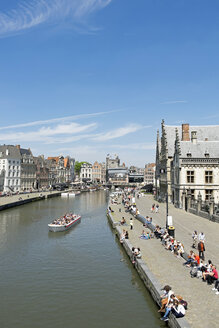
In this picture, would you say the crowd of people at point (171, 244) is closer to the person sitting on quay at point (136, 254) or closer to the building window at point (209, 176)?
the person sitting on quay at point (136, 254)

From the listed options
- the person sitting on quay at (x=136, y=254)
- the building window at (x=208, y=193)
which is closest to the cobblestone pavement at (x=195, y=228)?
the person sitting on quay at (x=136, y=254)

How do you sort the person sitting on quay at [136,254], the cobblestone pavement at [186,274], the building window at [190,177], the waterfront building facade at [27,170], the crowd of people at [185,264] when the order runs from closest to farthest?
1. the cobblestone pavement at [186,274]
2. the crowd of people at [185,264]
3. the person sitting on quay at [136,254]
4. the building window at [190,177]
5. the waterfront building facade at [27,170]

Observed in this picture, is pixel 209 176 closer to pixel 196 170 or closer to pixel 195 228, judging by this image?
pixel 196 170

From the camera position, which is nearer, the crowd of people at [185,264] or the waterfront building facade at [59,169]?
the crowd of people at [185,264]

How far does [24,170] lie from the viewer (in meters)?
120

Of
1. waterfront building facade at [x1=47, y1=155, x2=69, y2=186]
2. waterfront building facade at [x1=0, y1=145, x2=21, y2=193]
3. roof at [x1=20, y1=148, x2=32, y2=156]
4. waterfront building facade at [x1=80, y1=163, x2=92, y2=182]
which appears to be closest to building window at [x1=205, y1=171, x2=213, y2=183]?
waterfront building facade at [x1=0, y1=145, x2=21, y2=193]

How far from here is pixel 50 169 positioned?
14800 centimetres

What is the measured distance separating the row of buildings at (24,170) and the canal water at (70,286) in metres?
76.7

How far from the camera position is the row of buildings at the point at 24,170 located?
10950cm

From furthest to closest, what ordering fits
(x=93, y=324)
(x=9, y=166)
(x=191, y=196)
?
1. (x=9, y=166)
2. (x=191, y=196)
3. (x=93, y=324)

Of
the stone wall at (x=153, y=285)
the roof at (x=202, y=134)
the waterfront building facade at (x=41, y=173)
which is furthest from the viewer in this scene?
the waterfront building facade at (x=41, y=173)

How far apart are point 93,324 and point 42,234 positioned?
83.0ft

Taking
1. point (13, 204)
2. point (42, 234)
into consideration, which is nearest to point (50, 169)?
point (13, 204)

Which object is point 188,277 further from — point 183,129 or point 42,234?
point 183,129
